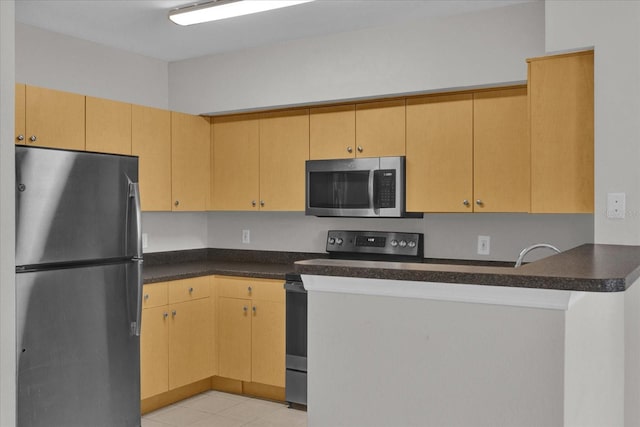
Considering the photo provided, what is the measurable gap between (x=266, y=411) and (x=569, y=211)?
224 cm

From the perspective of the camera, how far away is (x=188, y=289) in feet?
13.5

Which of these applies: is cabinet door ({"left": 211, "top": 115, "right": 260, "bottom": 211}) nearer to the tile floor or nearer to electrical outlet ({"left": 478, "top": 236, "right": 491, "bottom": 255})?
the tile floor

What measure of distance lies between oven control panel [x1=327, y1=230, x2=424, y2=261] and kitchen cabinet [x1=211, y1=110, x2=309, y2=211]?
1.20ft

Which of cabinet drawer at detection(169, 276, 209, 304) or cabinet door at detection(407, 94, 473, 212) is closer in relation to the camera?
cabinet door at detection(407, 94, 473, 212)

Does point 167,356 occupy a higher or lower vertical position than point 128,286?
lower

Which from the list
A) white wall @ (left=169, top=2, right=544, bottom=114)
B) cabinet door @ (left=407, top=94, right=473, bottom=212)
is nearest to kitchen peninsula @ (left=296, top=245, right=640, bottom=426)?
cabinet door @ (left=407, top=94, right=473, bottom=212)

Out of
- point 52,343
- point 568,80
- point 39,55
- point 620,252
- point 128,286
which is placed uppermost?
point 39,55

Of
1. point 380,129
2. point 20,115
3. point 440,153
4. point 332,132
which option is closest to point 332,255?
point 332,132

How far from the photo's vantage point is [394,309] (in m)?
1.71

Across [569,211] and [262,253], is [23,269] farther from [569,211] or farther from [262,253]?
[569,211]

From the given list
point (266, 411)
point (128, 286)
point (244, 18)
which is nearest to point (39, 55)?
point (244, 18)

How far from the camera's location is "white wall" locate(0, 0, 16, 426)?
2.17 m

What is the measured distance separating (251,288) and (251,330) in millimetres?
288

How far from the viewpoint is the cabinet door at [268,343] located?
408cm
